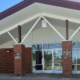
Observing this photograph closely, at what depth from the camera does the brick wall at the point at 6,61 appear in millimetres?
18545

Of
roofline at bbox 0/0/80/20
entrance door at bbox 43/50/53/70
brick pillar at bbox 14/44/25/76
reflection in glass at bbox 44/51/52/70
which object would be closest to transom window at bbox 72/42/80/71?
entrance door at bbox 43/50/53/70

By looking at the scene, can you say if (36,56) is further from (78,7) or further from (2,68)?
(78,7)

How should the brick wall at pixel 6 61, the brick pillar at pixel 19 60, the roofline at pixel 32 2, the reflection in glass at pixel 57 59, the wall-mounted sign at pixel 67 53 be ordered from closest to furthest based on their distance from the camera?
1. the roofline at pixel 32 2
2. the wall-mounted sign at pixel 67 53
3. the brick pillar at pixel 19 60
4. the reflection in glass at pixel 57 59
5. the brick wall at pixel 6 61

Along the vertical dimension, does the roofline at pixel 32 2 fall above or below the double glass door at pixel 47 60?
above

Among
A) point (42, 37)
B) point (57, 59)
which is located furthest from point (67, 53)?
point (42, 37)

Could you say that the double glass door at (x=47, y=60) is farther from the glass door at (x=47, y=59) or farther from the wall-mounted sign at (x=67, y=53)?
the wall-mounted sign at (x=67, y=53)

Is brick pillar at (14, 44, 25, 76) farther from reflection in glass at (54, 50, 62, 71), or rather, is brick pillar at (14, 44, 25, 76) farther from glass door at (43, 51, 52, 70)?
reflection in glass at (54, 50, 62, 71)

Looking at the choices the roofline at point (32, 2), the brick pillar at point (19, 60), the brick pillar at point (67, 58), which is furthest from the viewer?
the brick pillar at point (19, 60)

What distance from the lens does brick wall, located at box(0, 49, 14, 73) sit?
730 inches

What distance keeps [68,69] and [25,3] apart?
18.6 ft

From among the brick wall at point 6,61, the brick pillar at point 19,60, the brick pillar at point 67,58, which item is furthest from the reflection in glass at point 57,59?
the brick wall at point 6,61

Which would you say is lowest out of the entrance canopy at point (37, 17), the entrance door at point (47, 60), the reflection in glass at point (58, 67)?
the reflection in glass at point (58, 67)

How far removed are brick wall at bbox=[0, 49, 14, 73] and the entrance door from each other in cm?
347

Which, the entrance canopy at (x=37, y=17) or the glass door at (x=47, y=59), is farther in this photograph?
the glass door at (x=47, y=59)
